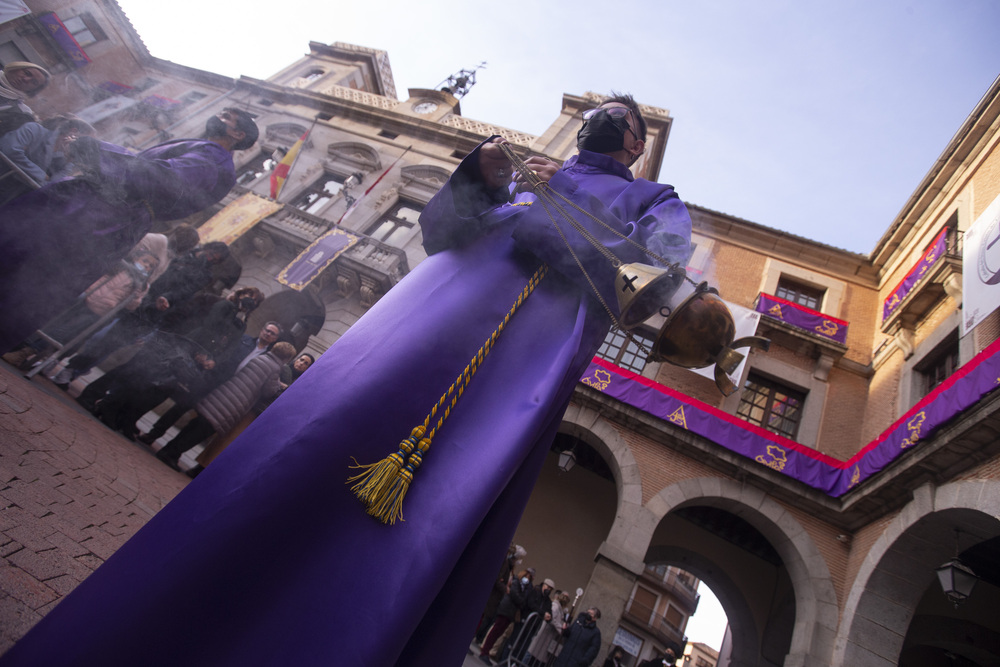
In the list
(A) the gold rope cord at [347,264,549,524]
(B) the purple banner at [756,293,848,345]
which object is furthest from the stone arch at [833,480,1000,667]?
(A) the gold rope cord at [347,264,549,524]

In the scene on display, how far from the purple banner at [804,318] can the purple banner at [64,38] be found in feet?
55.2

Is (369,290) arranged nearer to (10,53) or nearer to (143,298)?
(143,298)

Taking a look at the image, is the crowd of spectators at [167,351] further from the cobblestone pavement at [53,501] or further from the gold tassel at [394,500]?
the gold tassel at [394,500]

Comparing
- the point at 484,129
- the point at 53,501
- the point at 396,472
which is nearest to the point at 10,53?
the point at 53,501

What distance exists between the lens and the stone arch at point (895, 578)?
700 centimetres

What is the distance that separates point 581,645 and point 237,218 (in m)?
13.4

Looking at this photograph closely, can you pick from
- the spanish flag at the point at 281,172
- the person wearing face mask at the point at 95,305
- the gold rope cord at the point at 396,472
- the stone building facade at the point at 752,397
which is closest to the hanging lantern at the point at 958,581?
the stone building facade at the point at 752,397

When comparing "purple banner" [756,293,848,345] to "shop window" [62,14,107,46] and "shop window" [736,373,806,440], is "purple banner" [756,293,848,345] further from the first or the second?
"shop window" [62,14,107,46]

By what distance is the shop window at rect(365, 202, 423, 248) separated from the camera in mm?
14969

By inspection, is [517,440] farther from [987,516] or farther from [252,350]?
[987,516]

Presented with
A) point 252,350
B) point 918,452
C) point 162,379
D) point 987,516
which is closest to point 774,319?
point 918,452

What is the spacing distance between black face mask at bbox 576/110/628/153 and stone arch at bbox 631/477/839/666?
8480 mm

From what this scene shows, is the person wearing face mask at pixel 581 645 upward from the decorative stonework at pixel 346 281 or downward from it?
downward


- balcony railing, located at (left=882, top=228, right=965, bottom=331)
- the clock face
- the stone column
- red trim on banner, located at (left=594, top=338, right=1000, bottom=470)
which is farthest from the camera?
the clock face
